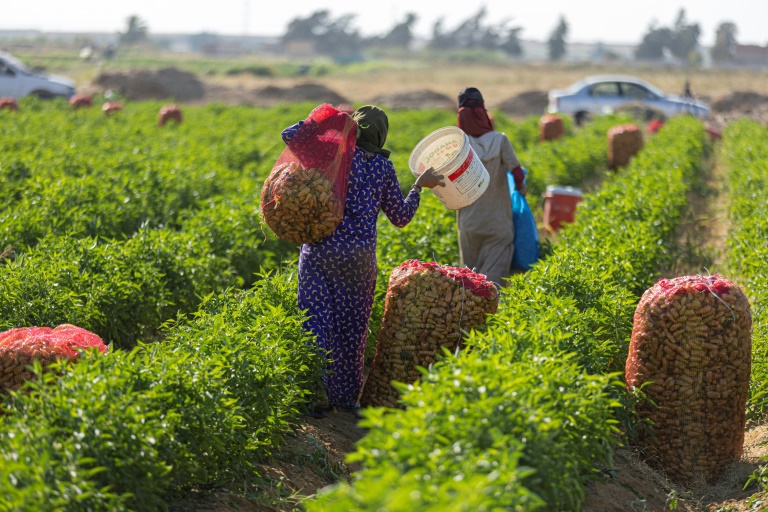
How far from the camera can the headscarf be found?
525 centimetres

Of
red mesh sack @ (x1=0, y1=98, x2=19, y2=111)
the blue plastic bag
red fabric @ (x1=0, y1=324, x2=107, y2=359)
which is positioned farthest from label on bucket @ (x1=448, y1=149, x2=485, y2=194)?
red mesh sack @ (x1=0, y1=98, x2=19, y2=111)

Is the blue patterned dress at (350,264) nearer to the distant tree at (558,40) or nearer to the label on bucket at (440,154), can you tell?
the label on bucket at (440,154)

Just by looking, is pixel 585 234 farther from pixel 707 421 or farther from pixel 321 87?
pixel 321 87

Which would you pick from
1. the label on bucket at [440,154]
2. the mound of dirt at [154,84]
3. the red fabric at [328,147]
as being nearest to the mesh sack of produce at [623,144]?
the label on bucket at [440,154]

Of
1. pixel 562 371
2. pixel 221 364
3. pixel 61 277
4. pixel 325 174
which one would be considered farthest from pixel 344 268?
pixel 61 277

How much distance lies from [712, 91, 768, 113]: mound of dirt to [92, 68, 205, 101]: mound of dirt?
20286 mm

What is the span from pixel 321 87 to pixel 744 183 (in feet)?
99.8

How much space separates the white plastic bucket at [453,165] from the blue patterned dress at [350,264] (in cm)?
20

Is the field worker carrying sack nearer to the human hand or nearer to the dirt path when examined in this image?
the human hand

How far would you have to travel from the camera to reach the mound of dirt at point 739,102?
35.5 meters

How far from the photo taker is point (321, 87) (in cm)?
3994

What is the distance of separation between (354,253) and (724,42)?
104966 mm

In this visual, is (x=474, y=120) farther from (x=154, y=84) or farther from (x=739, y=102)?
(x=154, y=84)

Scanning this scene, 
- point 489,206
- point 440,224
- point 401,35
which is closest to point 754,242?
point 489,206
